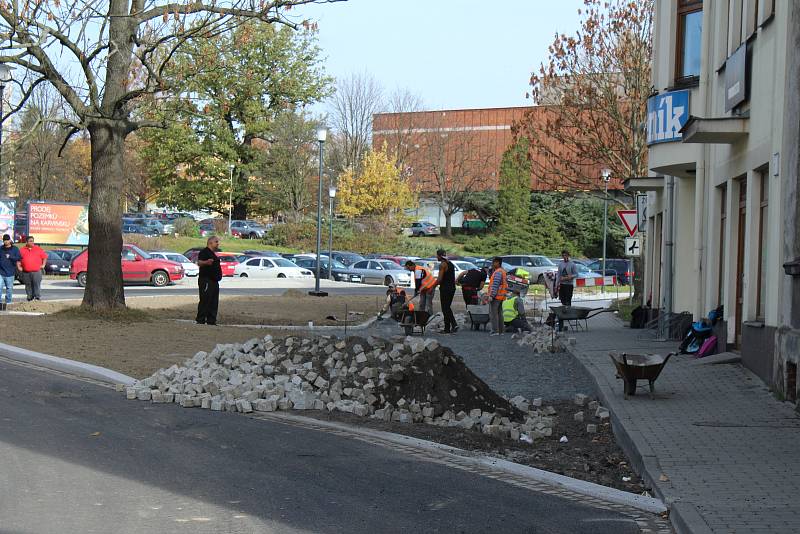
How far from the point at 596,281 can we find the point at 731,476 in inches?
1566

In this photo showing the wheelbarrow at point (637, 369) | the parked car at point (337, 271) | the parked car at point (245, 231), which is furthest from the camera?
the parked car at point (245, 231)

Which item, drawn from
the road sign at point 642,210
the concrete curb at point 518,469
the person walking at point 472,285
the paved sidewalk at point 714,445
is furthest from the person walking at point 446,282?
the concrete curb at point 518,469

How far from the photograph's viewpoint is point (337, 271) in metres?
56.0

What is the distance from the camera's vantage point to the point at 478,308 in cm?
2472

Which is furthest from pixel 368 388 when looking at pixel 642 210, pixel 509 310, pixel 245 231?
pixel 245 231

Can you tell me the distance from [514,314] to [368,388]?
1308 cm

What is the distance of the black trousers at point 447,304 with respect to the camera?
23391mm

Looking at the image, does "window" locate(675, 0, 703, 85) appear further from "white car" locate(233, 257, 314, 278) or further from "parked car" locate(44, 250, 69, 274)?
"parked car" locate(44, 250, 69, 274)

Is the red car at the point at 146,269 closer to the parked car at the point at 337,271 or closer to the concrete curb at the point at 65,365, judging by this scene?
the parked car at the point at 337,271

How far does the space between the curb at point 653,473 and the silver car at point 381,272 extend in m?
40.9

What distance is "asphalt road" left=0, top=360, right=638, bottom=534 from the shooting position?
20.8ft

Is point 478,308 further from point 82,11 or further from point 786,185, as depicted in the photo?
point 786,185

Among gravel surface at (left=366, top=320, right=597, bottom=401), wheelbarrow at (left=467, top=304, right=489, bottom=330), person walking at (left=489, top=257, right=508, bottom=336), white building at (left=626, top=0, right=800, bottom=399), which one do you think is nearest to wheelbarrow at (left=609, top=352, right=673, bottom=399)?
gravel surface at (left=366, top=320, right=597, bottom=401)

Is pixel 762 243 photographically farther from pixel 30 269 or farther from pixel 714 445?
pixel 30 269
